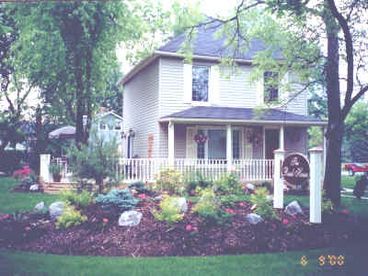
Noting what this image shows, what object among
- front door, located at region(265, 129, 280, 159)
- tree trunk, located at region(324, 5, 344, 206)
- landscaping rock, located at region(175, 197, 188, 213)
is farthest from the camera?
front door, located at region(265, 129, 280, 159)

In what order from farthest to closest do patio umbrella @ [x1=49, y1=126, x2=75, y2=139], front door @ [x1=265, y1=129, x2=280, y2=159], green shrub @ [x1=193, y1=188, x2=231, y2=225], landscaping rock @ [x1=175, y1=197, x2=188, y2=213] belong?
patio umbrella @ [x1=49, y1=126, x2=75, y2=139] < front door @ [x1=265, y1=129, x2=280, y2=159] < landscaping rock @ [x1=175, y1=197, x2=188, y2=213] < green shrub @ [x1=193, y1=188, x2=231, y2=225]

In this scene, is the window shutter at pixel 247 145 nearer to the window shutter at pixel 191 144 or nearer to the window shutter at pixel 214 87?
the window shutter at pixel 214 87

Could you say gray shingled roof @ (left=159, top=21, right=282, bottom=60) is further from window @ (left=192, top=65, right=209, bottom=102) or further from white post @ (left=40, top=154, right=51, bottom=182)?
white post @ (left=40, top=154, right=51, bottom=182)

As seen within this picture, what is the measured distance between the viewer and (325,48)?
1119cm

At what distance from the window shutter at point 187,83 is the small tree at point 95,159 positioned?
305 inches

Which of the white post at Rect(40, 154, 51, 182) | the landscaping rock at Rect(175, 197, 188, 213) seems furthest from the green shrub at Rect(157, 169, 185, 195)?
the white post at Rect(40, 154, 51, 182)

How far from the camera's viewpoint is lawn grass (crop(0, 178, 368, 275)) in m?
4.63

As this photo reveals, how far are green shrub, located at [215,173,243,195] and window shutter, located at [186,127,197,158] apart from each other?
4.50 meters

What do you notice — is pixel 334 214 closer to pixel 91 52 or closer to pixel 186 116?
pixel 91 52

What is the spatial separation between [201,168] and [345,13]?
7.59m

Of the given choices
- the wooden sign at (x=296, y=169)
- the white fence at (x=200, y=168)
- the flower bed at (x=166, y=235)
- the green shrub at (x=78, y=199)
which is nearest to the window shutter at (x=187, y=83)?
the white fence at (x=200, y=168)

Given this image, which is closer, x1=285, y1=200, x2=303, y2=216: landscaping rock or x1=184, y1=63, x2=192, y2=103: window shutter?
x1=285, y1=200, x2=303, y2=216: landscaping rock

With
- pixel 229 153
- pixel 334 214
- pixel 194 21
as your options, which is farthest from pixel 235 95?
pixel 334 214

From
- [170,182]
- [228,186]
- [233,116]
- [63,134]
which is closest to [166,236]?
[170,182]
